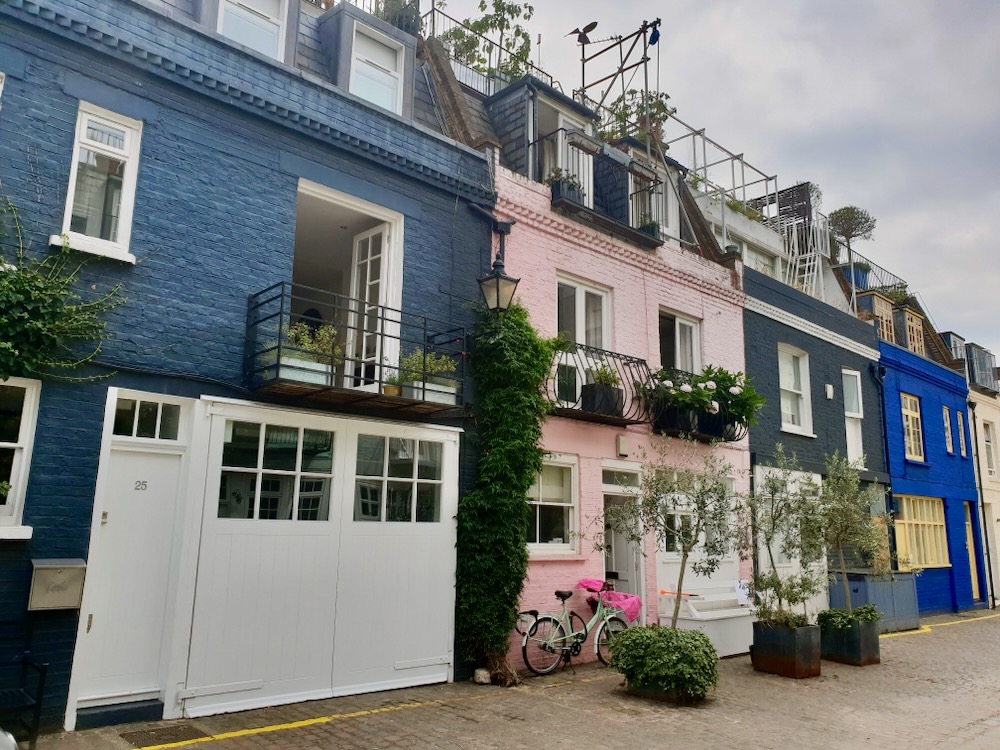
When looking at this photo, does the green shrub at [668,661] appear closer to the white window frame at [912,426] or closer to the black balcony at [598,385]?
the black balcony at [598,385]

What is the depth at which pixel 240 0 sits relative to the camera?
368 inches

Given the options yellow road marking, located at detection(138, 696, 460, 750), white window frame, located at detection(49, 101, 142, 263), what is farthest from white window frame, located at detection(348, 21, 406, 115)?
yellow road marking, located at detection(138, 696, 460, 750)

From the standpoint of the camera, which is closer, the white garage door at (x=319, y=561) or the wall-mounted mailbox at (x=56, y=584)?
the wall-mounted mailbox at (x=56, y=584)

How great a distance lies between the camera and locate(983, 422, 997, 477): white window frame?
2456 centimetres

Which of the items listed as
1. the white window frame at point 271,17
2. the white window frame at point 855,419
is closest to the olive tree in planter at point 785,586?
the white window frame at point 855,419

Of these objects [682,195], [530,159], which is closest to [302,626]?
[530,159]

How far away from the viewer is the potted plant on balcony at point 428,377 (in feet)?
30.1

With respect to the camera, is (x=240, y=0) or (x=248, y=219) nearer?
(x=248, y=219)

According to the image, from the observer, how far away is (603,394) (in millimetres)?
11656

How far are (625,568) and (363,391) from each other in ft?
20.0

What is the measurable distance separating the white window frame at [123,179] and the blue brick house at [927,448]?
17.7 meters

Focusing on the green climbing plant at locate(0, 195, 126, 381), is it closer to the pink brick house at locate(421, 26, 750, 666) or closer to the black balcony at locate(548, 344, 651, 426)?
the pink brick house at locate(421, 26, 750, 666)

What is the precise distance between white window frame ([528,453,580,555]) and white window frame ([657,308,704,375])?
11.5 feet

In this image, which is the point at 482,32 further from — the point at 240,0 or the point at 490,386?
the point at 490,386
